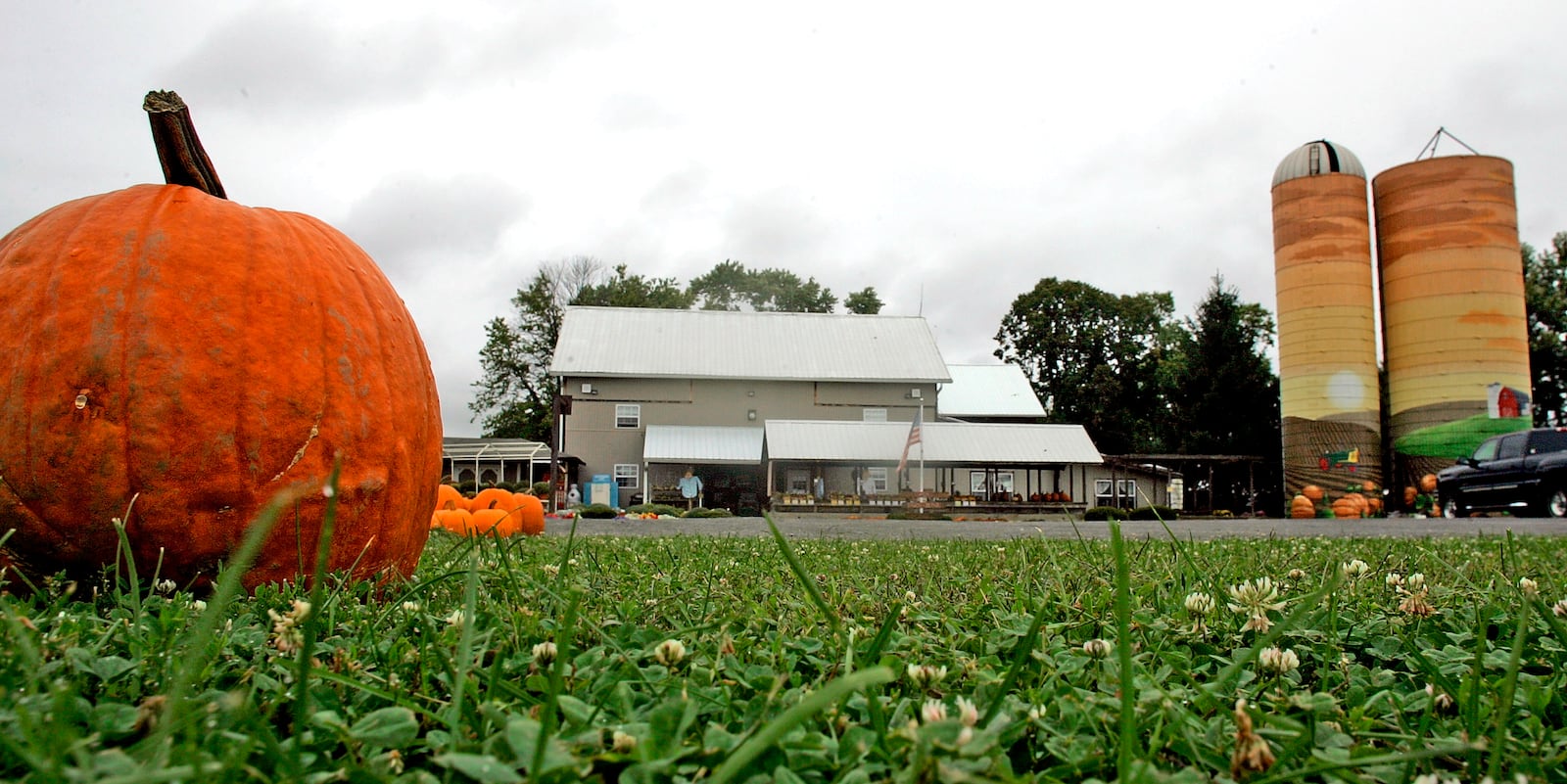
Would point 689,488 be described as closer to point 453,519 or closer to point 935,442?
point 935,442

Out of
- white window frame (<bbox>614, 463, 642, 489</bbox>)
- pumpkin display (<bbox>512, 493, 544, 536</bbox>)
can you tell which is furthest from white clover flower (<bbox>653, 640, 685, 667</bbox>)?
white window frame (<bbox>614, 463, 642, 489</bbox>)

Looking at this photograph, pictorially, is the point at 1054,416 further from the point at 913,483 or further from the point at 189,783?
the point at 189,783

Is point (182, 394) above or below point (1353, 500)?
above

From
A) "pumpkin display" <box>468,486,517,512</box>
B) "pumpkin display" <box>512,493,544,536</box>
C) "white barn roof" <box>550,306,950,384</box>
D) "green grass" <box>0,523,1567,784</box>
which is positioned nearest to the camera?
"green grass" <box>0,523,1567,784</box>

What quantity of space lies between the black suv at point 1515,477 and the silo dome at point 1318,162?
35.1 ft

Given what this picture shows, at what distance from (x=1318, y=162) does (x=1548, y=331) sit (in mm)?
18900

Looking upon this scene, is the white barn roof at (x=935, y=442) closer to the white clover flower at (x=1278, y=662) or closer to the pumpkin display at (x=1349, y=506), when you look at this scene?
the pumpkin display at (x=1349, y=506)

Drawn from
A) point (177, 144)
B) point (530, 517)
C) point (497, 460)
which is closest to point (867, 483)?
point (497, 460)

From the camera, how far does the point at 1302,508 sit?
82.5 ft

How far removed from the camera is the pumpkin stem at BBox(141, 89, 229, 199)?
8.41ft

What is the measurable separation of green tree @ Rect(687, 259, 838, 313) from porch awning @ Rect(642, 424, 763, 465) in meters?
28.1

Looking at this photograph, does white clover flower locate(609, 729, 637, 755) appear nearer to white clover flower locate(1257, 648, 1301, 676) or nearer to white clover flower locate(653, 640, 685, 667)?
white clover flower locate(653, 640, 685, 667)

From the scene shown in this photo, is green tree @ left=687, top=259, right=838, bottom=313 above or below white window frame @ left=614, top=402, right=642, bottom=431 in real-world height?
above

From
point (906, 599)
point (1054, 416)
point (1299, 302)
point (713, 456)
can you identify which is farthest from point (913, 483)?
point (906, 599)
